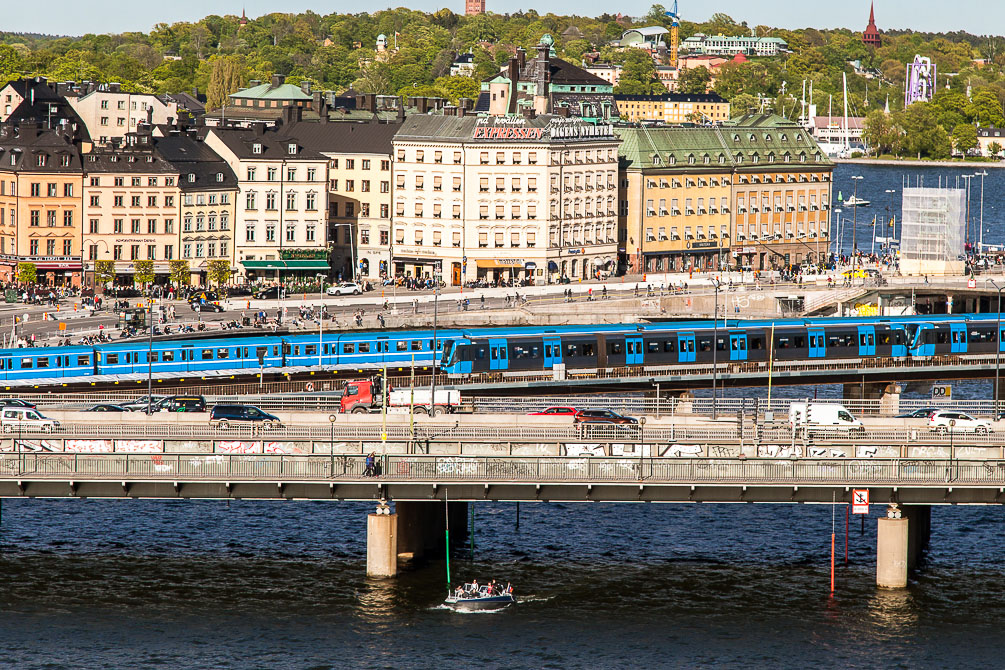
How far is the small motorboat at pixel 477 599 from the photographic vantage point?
7494 centimetres

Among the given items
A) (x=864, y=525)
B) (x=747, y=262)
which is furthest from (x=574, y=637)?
(x=747, y=262)

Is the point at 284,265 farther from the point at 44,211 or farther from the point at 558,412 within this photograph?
the point at 558,412

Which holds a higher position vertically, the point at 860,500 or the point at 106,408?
the point at 106,408

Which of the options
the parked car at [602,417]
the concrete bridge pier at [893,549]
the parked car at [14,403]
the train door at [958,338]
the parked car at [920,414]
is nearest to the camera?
the concrete bridge pier at [893,549]

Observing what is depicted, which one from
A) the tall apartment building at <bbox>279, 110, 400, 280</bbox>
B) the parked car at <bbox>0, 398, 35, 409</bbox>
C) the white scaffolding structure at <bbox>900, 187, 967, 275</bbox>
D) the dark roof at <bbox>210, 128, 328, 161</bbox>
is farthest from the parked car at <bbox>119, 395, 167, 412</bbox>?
the white scaffolding structure at <bbox>900, 187, 967, 275</bbox>

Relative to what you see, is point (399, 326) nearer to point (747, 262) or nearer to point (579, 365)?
point (579, 365)

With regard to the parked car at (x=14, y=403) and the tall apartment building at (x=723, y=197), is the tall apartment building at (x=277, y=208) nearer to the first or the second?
the tall apartment building at (x=723, y=197)

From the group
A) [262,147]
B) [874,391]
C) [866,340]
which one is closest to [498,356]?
[866,340]

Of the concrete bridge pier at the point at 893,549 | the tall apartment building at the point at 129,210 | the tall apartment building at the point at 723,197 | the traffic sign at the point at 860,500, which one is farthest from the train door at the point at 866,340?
the tall apartment building at the point at 129,210

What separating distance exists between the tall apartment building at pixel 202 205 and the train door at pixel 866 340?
5844 centimetres

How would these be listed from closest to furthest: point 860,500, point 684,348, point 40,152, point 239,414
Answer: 1. point 860,500
2. point 239,414
3. point 684,348
4. point 40,152

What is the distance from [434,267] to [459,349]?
49148mm

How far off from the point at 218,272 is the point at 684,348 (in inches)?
1982

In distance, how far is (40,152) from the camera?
510ft
